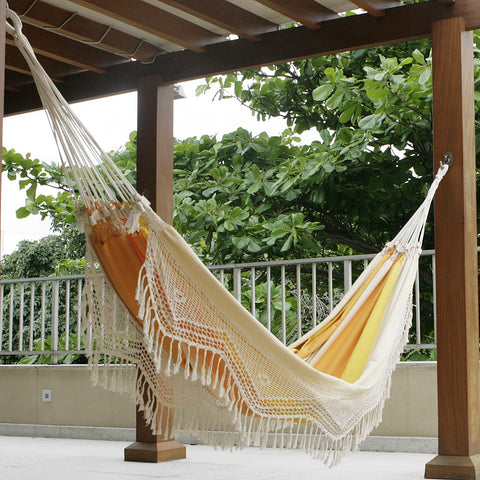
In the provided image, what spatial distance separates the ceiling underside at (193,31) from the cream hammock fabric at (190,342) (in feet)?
3.59

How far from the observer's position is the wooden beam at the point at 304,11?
355 centimetres

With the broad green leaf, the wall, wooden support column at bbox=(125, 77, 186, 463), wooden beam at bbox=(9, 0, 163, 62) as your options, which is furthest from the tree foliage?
wooden beam at bbox=(9, 0, 163, 62)

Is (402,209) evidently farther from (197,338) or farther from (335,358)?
(197,338)

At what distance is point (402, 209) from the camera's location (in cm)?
733

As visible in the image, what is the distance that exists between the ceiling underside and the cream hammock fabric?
1093 mm

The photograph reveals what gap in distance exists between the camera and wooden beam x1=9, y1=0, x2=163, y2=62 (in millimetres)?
3734

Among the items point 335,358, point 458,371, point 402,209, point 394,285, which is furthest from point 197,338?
point 402,209

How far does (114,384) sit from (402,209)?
481 cm

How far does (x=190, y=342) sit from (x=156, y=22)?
5.95 ft

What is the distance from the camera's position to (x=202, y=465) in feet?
13.3

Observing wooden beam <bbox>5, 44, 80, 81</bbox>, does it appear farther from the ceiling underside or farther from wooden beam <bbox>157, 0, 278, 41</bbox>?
wooden beam <bbox>157, 0, 278, 41</bbox>

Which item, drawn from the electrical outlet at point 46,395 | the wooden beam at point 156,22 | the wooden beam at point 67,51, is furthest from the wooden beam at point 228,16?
the electrical outlet at point 46,395

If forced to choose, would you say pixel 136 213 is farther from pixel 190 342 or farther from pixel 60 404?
pixel 60 404

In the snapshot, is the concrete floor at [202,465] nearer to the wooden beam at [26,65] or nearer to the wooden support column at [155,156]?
the wooden support column at [155,156]
